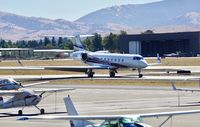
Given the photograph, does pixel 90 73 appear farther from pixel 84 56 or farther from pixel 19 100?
pixel 19 100

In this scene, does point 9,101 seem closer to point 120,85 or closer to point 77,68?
point 120,85

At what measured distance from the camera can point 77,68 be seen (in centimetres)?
9331

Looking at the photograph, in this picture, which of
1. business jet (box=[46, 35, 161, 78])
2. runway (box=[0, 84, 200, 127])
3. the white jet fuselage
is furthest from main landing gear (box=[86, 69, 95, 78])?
runway (box=[0, 84, 200, 127])

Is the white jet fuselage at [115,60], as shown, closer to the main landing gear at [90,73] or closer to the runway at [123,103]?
the main landing gear at [90,73]

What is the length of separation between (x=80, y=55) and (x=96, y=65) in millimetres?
3906

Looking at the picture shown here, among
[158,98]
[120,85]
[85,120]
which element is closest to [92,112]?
[158,98]

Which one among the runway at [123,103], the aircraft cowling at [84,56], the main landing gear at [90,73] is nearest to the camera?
the runway at [123,103]

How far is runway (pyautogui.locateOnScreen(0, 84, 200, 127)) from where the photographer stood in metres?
38.2

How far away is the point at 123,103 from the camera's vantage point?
167 feet

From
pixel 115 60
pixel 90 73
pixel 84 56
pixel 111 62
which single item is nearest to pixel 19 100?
pixel 90 73

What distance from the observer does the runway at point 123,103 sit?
38.2m

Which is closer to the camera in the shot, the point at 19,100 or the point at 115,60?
the point at 19,100

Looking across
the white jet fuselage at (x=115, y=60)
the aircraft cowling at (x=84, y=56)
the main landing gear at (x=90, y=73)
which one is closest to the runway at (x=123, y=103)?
the main landing gear at (x=90, y=73)

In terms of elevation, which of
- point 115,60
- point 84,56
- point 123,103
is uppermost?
point 84,56
